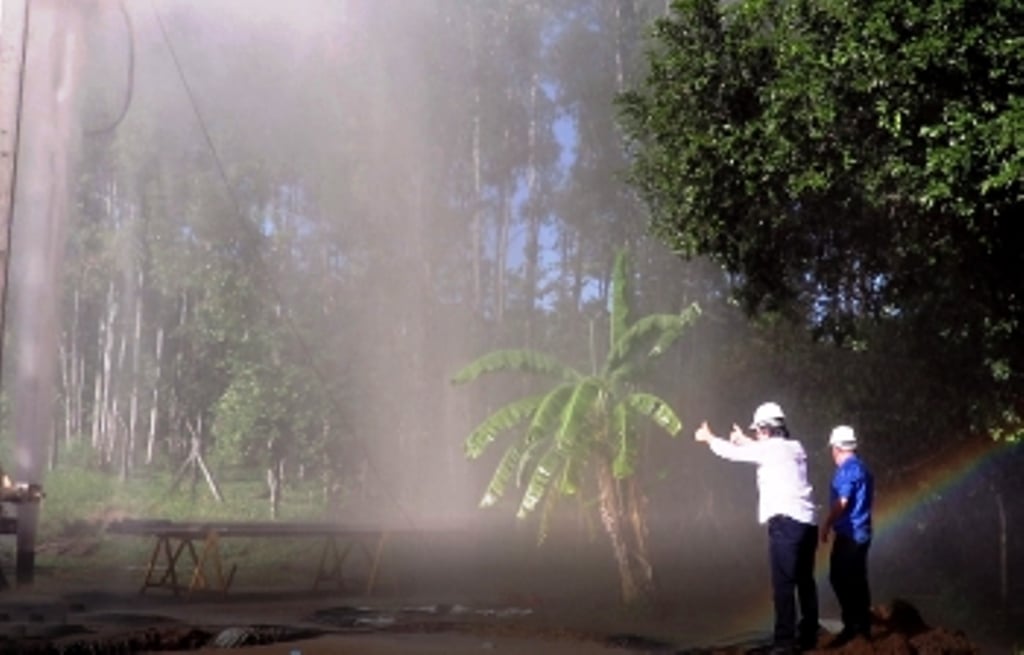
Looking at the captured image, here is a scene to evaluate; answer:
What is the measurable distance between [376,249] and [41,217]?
21.3 meters

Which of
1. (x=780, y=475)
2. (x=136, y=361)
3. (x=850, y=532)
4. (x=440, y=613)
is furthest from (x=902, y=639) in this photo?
(x=136, y=361)

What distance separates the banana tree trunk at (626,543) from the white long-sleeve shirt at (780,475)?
35.4 ft

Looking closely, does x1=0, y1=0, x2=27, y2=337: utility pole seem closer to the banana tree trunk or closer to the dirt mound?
the dirt mound

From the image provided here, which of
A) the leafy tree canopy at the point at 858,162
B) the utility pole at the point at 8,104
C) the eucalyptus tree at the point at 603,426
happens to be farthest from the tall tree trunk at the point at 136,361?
the leafy tree canopy at the point at 858,162

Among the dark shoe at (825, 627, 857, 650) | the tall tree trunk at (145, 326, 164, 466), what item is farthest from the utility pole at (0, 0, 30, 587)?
the tall tree trunk at (145, 326, 164, 466)

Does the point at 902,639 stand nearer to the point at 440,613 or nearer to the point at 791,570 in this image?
the point at 791,570

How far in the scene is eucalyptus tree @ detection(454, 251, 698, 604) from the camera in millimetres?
17125

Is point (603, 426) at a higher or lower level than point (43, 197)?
lower

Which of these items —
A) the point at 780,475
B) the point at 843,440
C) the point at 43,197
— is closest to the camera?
the point at 780,475

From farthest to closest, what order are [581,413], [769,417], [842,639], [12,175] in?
[581,413], [12,175], [842,639], [769,417]

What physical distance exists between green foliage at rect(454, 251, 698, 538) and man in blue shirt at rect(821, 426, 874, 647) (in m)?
8.31

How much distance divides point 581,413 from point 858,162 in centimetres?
738

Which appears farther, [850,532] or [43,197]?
[43,197]

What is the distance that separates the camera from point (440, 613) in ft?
53.0
